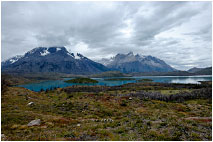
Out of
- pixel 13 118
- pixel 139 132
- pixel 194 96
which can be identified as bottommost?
pixel 194 96

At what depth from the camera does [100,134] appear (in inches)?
575

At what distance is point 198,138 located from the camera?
1328cm

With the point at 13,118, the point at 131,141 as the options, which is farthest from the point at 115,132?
the point at 13,118

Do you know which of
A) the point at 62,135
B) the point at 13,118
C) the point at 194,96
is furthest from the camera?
the point at 194,96

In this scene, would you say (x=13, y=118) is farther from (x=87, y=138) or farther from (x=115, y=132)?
(x=115, y=132)

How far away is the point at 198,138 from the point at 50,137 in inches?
637

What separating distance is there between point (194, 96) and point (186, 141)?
121152 millimetres

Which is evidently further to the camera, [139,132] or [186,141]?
[139,132]

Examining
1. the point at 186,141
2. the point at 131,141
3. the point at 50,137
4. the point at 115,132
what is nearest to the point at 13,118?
the point at 50,137

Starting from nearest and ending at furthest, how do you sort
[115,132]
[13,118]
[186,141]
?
[186,141] < [115,132] < [13,118]

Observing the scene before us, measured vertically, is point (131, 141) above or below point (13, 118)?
above

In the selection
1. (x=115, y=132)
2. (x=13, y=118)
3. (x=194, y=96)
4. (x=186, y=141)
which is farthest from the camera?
(x=194, y=96)

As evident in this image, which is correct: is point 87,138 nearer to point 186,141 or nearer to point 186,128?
point 186,141

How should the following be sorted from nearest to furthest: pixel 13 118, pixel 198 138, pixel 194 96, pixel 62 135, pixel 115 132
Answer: pixel 198 138
pixel 62 135
pixel 115 132
pixel 13 118
pixel 194 96
